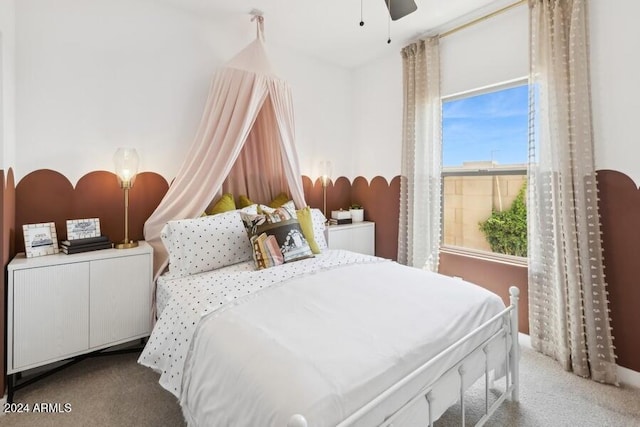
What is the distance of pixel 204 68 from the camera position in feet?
9.78

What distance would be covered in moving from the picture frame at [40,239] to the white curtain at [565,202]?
361 centimetres

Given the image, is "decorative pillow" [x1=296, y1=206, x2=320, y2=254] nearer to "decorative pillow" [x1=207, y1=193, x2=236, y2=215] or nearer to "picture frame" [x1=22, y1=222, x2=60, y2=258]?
"decorative pillow" [x1=207, y1=193, x2=236, y2=215]

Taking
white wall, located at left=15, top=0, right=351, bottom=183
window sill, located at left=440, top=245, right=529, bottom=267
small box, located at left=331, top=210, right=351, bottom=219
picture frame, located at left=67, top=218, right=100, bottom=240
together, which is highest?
white wall, located at left=15, top=0, right=351, bottom=183

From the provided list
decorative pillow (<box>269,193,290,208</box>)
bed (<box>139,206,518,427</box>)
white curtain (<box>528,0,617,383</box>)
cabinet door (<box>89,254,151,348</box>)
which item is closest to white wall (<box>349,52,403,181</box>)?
decorative pillow (<box>269,193,290,208</box>)

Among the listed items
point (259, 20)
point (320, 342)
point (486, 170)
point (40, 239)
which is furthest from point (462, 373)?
point (259, 20)

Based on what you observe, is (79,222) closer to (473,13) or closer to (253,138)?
(253,138)

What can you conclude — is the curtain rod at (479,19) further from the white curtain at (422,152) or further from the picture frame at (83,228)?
the picture frame at (83,228)

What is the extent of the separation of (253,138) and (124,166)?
1.16 metres

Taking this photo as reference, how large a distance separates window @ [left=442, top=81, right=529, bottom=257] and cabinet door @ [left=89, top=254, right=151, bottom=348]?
2880 millimetres

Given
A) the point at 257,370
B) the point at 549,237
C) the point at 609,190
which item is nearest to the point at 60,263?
the point at 257,370

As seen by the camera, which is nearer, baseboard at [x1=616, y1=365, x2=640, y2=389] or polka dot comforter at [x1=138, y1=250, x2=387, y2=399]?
polka dot comforter at [x1=138, y1=250, x2=387, y2=399]

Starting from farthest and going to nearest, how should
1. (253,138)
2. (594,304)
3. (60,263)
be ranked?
(253,138) < (594,304) < (60,263)

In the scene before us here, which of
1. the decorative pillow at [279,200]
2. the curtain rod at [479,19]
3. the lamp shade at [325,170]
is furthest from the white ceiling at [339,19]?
the decorative pillow at [279,200]

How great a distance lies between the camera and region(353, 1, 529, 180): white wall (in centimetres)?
273
